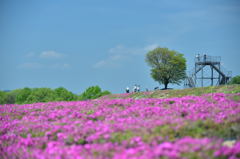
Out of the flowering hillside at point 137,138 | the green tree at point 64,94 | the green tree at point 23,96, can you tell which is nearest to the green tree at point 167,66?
the green tree at point 64,94

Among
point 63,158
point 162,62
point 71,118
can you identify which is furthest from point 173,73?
point 63,158

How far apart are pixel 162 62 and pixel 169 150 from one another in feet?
193

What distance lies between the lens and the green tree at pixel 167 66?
203 ft

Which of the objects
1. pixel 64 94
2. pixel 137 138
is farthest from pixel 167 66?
pixel 137 138

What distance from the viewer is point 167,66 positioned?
62000 mm

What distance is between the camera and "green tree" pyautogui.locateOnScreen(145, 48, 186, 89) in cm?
6194

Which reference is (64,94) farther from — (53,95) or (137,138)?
(137,138)

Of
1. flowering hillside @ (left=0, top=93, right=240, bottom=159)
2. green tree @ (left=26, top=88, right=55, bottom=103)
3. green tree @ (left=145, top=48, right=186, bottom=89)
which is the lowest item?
flowering hillside @ (left=0, top=93, right=240, bottom=159)

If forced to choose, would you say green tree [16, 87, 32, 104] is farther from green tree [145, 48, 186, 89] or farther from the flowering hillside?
the flowering hillside

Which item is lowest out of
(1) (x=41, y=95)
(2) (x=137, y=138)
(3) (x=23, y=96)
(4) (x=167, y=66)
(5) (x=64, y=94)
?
(2) (x=137, y=138)

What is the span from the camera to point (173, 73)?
62.0 m

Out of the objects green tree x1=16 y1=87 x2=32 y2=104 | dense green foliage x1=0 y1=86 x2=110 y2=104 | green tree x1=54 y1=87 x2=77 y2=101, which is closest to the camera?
dense green foliage x1=0 y1=86 x2=110 y2=104

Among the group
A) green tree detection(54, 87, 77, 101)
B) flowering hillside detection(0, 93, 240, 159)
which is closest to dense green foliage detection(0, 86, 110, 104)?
green tree detection(54, 87, 77, 101)

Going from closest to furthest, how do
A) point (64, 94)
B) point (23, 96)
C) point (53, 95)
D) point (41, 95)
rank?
point (53, 95) → point (64, 94) → point (41, 95) → point (23, 96)
